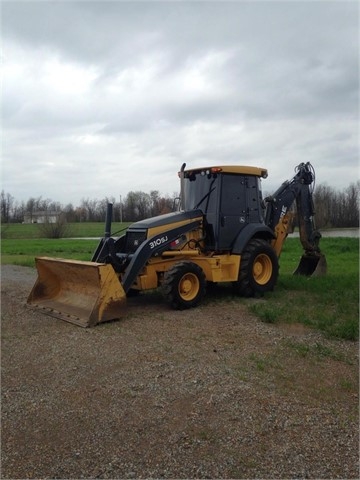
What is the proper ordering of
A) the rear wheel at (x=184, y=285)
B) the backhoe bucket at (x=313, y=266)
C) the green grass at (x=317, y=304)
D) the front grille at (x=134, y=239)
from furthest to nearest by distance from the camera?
the backhoe bucket at (x=313, y=266) → the front grille at (x=134, y=239) → the rear wheel at (x=184, y=285) → the green grass at (x=317, y=304)

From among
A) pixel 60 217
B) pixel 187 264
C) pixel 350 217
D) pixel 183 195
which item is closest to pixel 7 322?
pixel 187 264

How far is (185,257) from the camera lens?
8938 millimetres

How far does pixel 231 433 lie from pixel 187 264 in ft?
15.5

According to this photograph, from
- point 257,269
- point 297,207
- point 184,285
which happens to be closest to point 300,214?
point 297,207

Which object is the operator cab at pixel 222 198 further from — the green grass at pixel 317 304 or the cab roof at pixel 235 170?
the green grass at pixel 317 304

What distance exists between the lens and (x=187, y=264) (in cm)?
839

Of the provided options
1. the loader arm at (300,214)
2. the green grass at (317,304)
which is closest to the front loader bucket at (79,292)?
the green grass at (317,304)

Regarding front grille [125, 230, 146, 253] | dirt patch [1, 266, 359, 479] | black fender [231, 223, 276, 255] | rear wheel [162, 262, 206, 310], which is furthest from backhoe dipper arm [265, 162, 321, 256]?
dirt patch [1, 266, 359, 479]

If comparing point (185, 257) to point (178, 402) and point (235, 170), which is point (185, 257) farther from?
point (178, 402)

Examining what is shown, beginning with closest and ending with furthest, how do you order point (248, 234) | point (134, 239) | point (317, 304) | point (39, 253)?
1. point (317, 304)
2. point (134, 239)
3. point (248, 234)
4. point (39, 253)

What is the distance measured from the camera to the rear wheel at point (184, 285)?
815 cm

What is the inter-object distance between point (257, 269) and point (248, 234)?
0.93m

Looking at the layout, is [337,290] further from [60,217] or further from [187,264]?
[60,217]

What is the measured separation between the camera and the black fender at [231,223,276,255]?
30.3 feet
